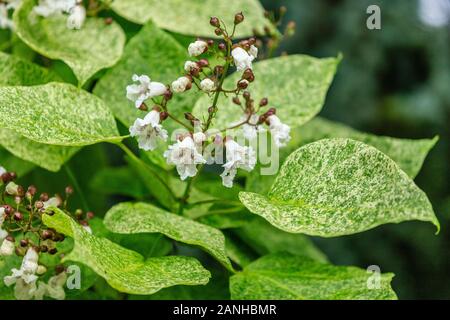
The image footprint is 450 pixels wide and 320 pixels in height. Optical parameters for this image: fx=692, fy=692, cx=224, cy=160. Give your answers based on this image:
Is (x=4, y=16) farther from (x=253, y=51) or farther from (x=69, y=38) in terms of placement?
(x=253, y=51)

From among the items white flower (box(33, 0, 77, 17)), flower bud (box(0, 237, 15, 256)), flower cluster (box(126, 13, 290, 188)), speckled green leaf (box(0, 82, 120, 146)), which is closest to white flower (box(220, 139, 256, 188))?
flower cluster (box(126, 13, 290, 188))

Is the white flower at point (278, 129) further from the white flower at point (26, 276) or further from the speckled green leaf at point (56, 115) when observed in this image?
the white flower at point (26, 276)

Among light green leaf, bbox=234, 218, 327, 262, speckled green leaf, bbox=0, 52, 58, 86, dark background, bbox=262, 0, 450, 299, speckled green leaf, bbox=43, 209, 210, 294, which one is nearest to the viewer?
speckled green leaf, bbox=43, 209, 210, 294

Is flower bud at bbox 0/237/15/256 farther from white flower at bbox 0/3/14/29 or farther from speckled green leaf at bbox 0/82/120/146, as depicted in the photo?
white flower at bbox 0/3/14/29

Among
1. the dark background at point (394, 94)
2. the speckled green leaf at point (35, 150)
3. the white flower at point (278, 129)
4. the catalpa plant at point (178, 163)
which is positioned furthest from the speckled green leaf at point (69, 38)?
the dark background at point (394, 94)

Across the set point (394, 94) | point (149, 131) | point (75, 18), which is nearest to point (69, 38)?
point (75, 18)
